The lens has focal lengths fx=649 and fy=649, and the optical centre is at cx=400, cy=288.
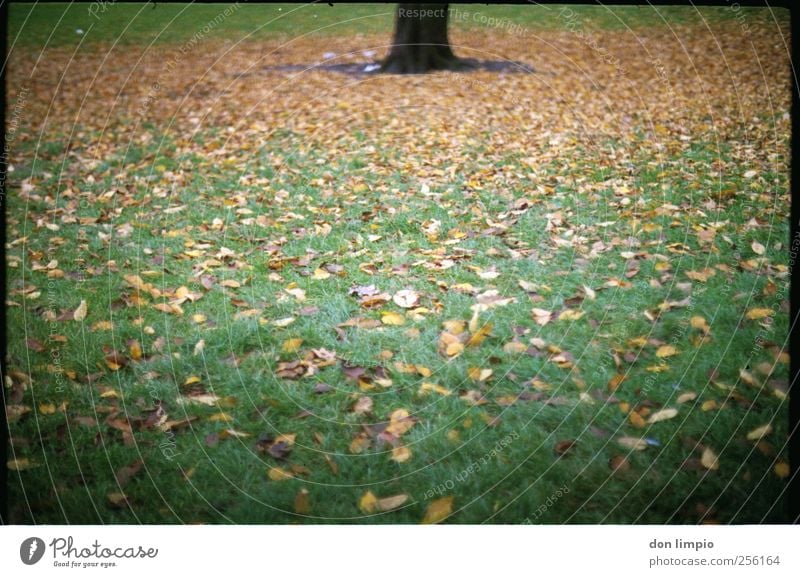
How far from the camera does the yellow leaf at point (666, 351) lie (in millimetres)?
3180

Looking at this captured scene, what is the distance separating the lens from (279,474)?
9.04 ft

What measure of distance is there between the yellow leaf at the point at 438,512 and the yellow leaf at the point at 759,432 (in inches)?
51.5

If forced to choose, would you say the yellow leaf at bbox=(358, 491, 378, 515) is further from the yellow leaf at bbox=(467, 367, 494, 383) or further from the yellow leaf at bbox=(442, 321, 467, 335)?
the yellow leaf at bbox=(442, 321, 467, 335)

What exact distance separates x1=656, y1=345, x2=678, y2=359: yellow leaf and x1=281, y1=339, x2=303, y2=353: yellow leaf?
5.96 ft

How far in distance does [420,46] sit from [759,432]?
5.03m

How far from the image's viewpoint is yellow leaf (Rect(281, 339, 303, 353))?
339 centimetres

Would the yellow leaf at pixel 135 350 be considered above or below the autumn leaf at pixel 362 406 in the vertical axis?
above

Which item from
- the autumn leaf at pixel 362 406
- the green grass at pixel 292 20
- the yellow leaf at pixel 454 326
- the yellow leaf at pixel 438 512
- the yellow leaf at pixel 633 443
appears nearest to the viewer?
the yellow leaf at pixel 438 512

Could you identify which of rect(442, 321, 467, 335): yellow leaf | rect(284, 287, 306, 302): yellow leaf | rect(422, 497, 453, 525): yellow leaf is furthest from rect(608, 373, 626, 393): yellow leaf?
rect(284, 287, 306, 302): yellow leaf

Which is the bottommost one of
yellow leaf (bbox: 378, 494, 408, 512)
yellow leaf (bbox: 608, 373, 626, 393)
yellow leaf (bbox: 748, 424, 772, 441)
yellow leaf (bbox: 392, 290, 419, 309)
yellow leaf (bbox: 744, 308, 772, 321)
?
yellow leaf (bbox: 378, 494, 408, 512)

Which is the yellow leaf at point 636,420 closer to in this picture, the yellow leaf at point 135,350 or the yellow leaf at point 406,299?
the yellow leaf at point 406,299

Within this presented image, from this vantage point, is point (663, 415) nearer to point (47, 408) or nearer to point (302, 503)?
point (302, 503)

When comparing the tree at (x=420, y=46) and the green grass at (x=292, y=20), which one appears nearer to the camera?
the green grass at (x=292, y=20)

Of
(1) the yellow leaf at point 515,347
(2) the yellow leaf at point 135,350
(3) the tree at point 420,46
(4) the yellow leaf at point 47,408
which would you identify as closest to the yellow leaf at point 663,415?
(1) the yellow leaf at point 515,347
